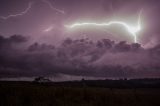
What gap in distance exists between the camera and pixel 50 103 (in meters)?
15.1

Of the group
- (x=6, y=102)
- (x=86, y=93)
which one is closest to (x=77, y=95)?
(x=86, y=93)

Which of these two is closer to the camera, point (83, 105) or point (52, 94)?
point (83, 105)

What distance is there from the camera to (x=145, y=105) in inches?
730

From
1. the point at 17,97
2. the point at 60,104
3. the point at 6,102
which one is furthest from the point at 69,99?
the point at 6,102

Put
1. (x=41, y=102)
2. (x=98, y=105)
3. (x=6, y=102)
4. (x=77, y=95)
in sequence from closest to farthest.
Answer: (x=6, y=102)
(x=41, y=102)
(x=98, y=105)
(x=77, y=95)

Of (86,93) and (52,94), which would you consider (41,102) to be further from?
(86,93)

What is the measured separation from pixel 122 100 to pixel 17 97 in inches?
375

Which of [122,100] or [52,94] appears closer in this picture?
[52,94]

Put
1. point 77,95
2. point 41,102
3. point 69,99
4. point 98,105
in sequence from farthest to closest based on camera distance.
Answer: point 77,95 → point 69,99 → point 98,105 → point 41,102

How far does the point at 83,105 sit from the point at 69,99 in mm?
2182

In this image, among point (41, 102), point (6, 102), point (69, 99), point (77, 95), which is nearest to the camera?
point (6, 102)

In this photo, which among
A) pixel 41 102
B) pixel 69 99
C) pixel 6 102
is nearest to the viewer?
pixel 6 102

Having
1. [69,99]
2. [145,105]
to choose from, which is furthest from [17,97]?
[145,105]

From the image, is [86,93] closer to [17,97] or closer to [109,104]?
[109,104]
